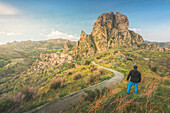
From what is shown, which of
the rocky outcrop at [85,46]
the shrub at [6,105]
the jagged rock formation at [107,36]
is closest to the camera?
the shrub at [6,105]

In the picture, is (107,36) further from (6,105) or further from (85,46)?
(6,105)

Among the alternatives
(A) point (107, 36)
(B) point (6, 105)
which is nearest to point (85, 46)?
(A) point (107, 36)

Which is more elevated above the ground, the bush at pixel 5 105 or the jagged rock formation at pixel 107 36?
the jagged rock formation at pixel 107 36

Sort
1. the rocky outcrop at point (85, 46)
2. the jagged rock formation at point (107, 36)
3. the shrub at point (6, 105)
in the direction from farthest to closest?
the rocky outcrop at point (85, 46) < the jagged rock formation at point (107, 36) < the shrub at point (6, 105)

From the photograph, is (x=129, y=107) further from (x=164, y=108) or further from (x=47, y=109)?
(x=47, y=109)

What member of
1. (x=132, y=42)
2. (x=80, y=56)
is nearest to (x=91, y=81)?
(x=80, y=56)

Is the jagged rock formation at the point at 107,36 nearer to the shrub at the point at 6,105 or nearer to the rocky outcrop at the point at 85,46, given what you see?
the rocky outcrop at the point at 85,46

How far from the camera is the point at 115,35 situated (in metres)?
114

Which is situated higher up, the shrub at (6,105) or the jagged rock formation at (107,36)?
the jagged rock formation at (107,36)

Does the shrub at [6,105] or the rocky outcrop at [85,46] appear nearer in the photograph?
the shrub at [6,105]

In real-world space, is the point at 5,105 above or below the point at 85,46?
below

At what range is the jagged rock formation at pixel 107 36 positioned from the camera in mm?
110188

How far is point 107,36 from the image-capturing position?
11862 cm

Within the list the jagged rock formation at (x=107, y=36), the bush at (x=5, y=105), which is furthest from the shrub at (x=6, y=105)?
the jagged rock formation at (x=107, y=36)
